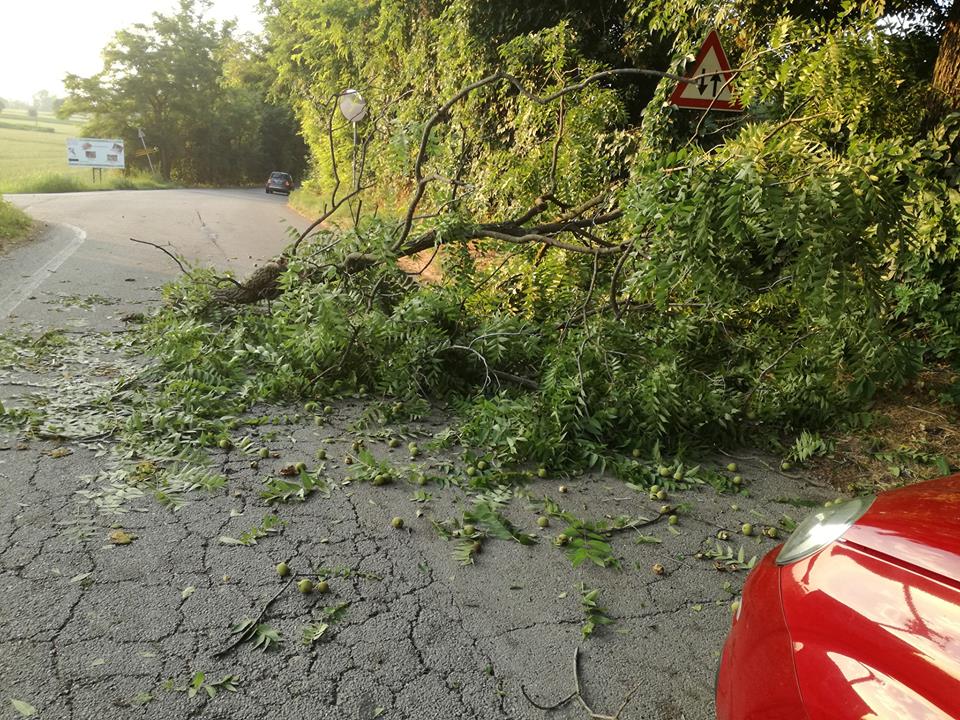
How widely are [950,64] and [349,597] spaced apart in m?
5.94

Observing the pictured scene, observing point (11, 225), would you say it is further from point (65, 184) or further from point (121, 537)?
point (65, 184)

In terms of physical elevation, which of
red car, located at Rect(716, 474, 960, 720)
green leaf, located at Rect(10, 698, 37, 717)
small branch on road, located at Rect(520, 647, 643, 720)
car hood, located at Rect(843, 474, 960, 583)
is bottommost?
green leaf, located at Rect(10, 698, 37, 717)

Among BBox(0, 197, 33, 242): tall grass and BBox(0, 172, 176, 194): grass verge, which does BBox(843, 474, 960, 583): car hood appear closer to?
BBox(0, 197, 33, 242): tall grass

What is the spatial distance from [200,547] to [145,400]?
→ 6.95 ft

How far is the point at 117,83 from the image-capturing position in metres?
44.0

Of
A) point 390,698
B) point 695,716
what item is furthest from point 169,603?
point 695,716

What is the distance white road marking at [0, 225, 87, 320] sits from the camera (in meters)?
7.29

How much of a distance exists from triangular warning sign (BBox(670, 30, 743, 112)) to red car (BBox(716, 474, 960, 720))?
449 cm

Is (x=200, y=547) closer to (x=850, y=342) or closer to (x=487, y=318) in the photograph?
(x=487, y=318)

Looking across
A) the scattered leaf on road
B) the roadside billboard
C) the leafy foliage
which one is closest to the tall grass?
the scattered leaf on road

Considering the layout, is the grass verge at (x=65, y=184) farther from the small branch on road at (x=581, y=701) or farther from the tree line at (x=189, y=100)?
the small branch on road at (x=581, y=701)

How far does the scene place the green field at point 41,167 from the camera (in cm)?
2798

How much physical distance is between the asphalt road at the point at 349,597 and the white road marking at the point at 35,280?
3.92m

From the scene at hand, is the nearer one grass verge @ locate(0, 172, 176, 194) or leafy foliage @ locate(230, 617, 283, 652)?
leafy foliage @ locate(230, 617, 283, 652)
